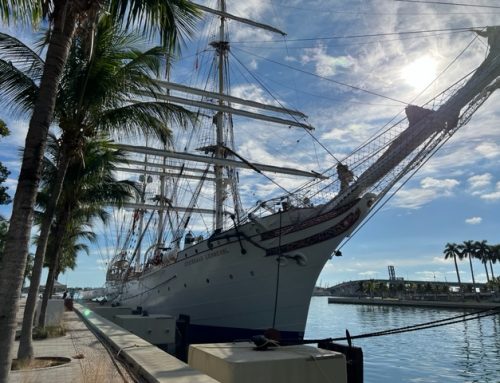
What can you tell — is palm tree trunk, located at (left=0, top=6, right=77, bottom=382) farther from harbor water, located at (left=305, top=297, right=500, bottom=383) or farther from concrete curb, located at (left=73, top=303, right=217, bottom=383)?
harbor water, located at (left=305, top=297, right=500, bottom=383)

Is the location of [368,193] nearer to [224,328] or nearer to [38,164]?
[224,328]

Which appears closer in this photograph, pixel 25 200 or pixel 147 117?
pixel 25 200

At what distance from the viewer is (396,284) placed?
10181cm

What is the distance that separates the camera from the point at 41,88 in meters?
4.77

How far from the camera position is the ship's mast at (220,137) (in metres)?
22.4

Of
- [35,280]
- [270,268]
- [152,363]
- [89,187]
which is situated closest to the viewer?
[152,363]

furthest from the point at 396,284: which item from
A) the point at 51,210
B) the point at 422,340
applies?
the point at 51,210

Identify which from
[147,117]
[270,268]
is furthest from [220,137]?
[147,117]

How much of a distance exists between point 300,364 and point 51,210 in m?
6.48

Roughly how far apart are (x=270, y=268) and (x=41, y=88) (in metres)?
11.8

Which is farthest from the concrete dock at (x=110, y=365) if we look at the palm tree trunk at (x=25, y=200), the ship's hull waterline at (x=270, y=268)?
the ship's hull waterline at (x=270, y=268)

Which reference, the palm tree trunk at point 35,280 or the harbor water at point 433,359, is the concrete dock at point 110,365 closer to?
the palm tree trunk at point 35,280

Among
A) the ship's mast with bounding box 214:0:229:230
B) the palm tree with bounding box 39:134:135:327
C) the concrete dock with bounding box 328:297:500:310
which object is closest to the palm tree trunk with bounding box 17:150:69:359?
the palm tree with bounding box 39:134:135:327

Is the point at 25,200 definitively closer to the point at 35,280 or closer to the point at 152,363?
the point at 152,363
